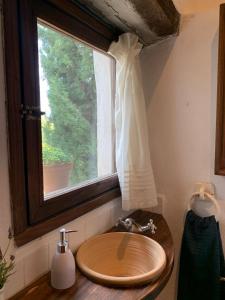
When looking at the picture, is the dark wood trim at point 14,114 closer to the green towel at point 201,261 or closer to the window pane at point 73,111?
the window pane at point 73,111

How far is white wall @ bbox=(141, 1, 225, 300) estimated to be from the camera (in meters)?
1.32

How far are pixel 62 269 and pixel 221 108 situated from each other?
3.40 feet

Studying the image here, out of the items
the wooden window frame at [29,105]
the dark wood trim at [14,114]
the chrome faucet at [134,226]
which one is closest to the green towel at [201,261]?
the chrome faucet at [134,226]

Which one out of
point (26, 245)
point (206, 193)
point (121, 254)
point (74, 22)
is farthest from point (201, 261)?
point (74, 22)

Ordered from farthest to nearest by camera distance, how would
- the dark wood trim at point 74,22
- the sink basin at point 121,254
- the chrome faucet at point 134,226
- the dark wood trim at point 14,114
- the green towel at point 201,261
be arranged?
the green towel at point 201,261
the chrome faucet at point 134,226
the sink basin at point 121,254
the dark wood trim at point 74,22
the dark wood trim at point 14,114

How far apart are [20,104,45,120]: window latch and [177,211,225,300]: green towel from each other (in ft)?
3.22

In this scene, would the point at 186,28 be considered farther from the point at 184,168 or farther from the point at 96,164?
the point at 96,164

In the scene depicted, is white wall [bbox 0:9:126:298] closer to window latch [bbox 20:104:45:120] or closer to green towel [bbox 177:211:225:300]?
window latch [bbox 20:104:45:120]

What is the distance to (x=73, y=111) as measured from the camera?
3.72 feet

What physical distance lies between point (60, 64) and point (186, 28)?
0.75 metres

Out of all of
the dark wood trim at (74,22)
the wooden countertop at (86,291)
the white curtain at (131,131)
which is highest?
the dark wood trim at (74,22)

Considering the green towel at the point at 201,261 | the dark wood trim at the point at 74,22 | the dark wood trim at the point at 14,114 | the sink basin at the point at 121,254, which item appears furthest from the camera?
the green towel at the point at 201,261

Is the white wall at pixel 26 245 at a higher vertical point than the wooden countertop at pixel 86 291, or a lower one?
higher

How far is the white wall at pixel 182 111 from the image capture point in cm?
132
